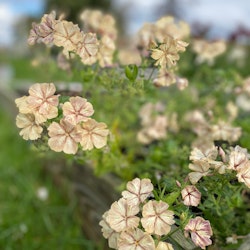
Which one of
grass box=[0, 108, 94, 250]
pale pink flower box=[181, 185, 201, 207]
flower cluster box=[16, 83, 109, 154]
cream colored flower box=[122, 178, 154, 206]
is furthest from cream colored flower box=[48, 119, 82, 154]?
grass box=[0, 108, 94, 250]

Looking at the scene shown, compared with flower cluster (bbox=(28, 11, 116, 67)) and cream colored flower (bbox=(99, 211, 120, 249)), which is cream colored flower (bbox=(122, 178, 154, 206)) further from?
flower cluster (bbox=(28, 11, 116, 67))

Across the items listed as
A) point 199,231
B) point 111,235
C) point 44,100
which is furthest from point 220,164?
point 44,100

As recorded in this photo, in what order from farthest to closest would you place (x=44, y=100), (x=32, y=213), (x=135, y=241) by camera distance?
1. (x=32, y=213)
2. (x=44, y=100)
3. (x=135, y=241)

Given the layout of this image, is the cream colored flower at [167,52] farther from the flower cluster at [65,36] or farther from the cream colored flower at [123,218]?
the cream colored flower at [123,218]

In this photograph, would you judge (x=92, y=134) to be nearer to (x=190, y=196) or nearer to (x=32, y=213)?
(x=190, y=196)

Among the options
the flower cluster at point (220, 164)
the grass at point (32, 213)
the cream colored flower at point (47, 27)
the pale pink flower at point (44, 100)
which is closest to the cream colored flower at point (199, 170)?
the flower cluster at point (220, 164)

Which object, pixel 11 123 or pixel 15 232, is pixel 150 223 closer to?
pixel 15 232
